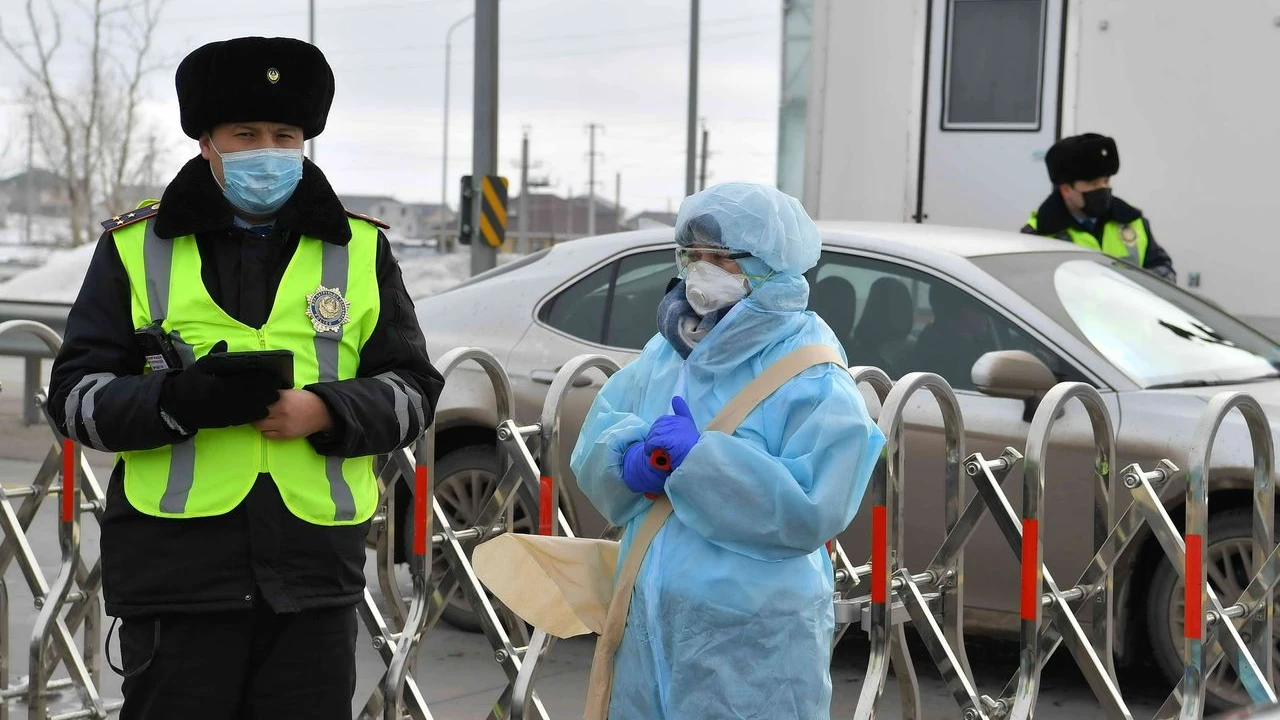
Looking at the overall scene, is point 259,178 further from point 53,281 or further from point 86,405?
point 53,281

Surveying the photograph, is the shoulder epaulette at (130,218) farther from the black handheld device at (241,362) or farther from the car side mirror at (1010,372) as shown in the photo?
the car side mirror at (1010,372)

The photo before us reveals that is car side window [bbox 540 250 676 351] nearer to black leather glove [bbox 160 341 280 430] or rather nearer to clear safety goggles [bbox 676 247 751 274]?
clear safety goggles [bbox 676 247 751 274]

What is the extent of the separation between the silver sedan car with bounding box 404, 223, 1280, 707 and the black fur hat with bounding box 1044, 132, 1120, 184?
1.07 m

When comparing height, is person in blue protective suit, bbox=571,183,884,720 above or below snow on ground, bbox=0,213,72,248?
above

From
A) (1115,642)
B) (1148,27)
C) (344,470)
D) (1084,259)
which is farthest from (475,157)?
(344,470)

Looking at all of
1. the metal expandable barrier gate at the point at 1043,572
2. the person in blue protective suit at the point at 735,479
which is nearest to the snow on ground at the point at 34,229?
the metal expandable barrier gate at the point at 1043,572

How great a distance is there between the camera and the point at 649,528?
3.11 m

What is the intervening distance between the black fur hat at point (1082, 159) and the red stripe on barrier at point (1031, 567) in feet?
11.6

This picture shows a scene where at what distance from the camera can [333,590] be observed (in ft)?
10.3

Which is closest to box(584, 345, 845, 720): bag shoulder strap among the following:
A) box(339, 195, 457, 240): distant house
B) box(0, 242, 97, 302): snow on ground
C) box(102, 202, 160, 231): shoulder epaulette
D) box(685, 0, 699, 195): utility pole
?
box(102, 202, 160, 231): shoulder epaulette

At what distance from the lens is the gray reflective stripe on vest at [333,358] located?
3.14 meters

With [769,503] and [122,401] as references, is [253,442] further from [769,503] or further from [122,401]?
[769,503]

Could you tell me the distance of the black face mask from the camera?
7594 millimetres

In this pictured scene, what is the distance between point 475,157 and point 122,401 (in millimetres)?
12407
